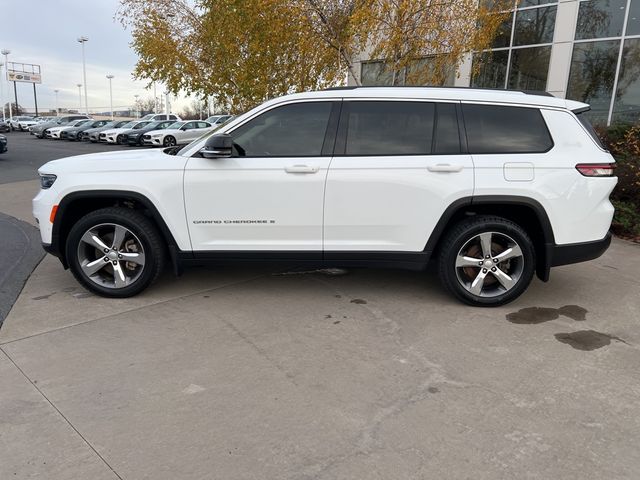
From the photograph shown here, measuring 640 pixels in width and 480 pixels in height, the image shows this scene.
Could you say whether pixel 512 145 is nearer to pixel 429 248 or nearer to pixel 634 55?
pixel 429 248

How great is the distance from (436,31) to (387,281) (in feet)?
22.9

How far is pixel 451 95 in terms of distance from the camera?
430cm

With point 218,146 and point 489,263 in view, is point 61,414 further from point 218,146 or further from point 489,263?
point 489,263

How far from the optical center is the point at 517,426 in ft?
8.94

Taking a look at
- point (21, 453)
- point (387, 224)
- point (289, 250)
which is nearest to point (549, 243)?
point (387, 224)

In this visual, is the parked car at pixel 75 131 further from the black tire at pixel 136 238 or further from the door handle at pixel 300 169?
the door handle at pixel 300 169

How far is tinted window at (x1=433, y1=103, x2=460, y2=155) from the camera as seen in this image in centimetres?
423

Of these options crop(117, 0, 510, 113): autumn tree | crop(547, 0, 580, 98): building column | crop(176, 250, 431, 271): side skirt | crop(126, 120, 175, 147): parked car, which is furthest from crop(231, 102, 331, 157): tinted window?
crop(126, 120, 175, 147): parked car

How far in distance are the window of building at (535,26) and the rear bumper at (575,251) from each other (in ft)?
40.6

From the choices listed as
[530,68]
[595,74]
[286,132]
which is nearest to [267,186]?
[286,132]

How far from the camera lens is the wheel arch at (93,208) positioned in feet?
14.1

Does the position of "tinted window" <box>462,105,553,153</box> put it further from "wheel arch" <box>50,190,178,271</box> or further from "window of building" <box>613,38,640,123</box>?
"window of building" <box>613,38,640,123</box>

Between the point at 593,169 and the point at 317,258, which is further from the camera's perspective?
the point at 317,258

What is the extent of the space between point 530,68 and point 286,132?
13.3m
